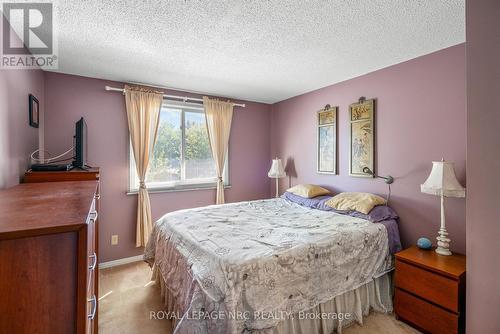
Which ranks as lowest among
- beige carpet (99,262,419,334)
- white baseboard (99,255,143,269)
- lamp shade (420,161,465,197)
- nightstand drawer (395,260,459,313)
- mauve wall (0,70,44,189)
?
beige carpet (99,262,419,334)

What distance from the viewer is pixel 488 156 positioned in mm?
1406

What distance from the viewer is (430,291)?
1.84 meters

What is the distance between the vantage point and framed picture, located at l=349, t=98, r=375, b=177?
9.37 ft

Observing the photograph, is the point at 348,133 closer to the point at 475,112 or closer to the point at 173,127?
the point at 475,112

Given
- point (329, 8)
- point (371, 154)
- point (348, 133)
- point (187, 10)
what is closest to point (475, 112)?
point (329, 8)

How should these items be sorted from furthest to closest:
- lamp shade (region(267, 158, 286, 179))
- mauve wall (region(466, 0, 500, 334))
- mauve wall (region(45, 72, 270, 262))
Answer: lamp shade (region(267, 158, 286, 179)) → mauve wall (region(45, 72, 270, 262)) → mauve wall (region(466, 0, 500, 334))

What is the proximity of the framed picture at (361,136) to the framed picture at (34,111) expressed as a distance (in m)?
3.47

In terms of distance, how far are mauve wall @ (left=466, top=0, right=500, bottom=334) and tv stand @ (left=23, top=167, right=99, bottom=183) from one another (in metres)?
2.83

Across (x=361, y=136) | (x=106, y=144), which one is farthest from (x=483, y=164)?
(x=106, y=144)

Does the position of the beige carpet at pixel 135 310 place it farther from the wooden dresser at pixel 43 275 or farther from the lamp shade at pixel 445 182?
the wooden dresser at pixel 43 275

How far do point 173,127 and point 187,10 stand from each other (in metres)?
2.11

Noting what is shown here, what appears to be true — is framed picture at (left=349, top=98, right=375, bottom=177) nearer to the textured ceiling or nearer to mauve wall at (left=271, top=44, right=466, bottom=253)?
mauve wall at (left=271, top=44, right=466, bottom=253)

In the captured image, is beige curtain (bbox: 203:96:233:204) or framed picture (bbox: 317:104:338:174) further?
beige curtain (bbox: 203:96:233:204)

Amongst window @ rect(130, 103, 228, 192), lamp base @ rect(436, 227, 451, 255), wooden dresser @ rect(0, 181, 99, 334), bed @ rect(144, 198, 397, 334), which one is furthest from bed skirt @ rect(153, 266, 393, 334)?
window @ rect(130, 103, 228, 192)
